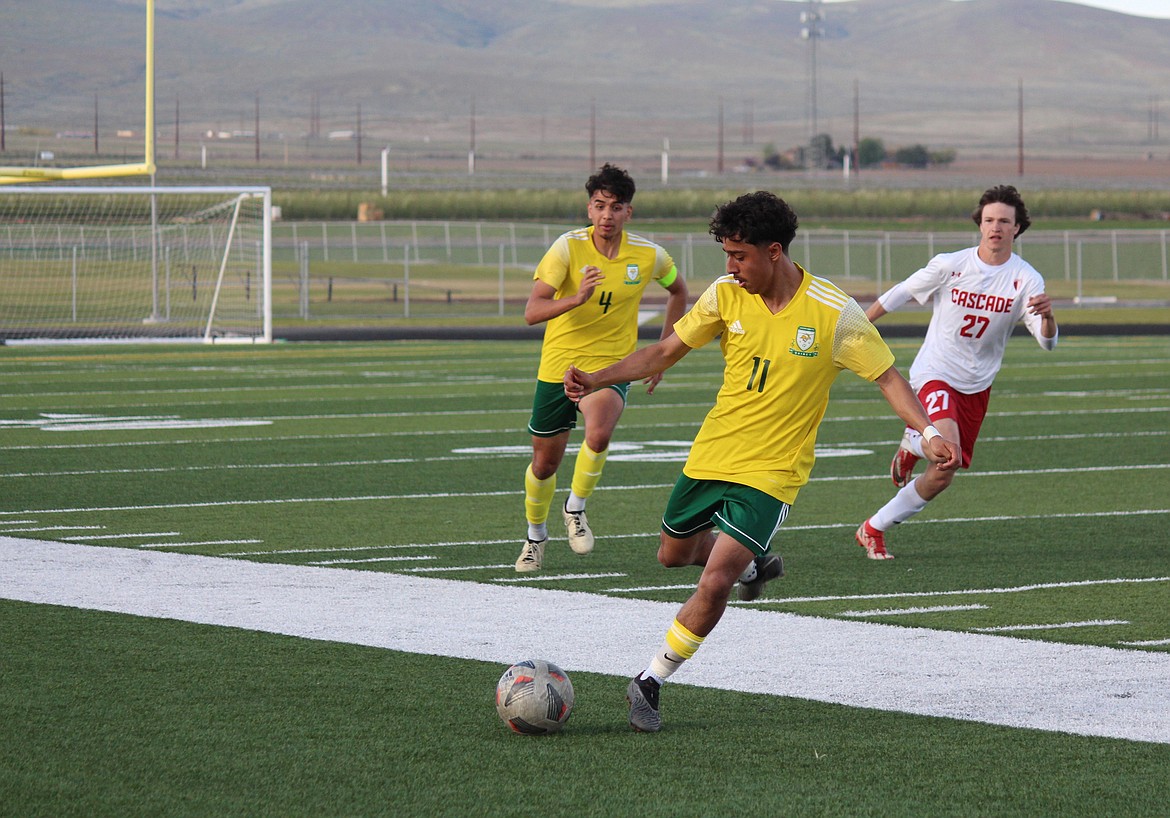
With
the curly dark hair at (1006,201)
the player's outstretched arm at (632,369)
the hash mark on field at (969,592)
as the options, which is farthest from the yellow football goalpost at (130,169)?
the player's outstretched arm at (632,369)

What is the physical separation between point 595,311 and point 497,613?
86.2 inches

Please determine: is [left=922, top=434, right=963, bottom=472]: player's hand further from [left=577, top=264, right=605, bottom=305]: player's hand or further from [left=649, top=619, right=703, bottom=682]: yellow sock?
[left=577, top=264, right=605, bottom=305]: player's hand

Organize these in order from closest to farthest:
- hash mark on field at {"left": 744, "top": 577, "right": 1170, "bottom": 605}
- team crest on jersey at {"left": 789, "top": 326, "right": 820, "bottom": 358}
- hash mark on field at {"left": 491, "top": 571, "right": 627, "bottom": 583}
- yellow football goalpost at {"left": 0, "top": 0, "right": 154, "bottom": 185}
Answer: team crest on jersey at {"left": 789, "top": 326, "right": 820, "bottom": 358}, hash mark on field at {"left": 744, "top": 577, "right": 1170, "bottom": 605}, hash mark on field at {"left": 491, "top": 571, "right": 627, "bottom": 583}, yellow football goalpost at {"left": 0, "top": 0, "right": 154, "bottom": 185}

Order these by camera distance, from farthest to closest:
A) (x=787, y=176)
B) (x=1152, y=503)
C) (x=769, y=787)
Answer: (x=787, y=176)
(x=1152, y=503)
(x=769, y=787)

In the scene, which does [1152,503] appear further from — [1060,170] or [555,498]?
[1060,170]

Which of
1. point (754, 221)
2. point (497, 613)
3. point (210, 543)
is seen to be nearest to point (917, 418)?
point (754, 221)

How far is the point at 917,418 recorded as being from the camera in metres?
5.82

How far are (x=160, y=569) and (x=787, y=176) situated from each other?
9187cm

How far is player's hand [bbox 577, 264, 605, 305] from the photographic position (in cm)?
805

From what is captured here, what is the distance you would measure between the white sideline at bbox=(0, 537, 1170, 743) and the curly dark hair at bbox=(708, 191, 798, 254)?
1701 millimetres

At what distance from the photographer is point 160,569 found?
849cm

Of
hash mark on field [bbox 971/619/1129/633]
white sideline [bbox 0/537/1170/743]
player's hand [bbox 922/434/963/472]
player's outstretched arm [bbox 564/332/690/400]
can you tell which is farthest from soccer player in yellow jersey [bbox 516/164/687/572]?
player's hand [bbox 922/434/963/472]

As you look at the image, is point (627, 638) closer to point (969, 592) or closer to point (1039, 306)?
point (969, 592)

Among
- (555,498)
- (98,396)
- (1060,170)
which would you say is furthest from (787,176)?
(555,498)
